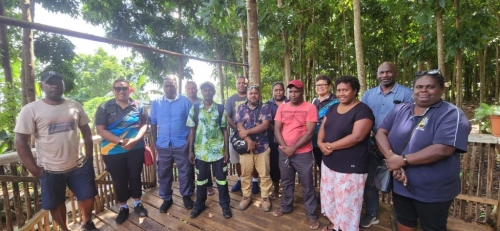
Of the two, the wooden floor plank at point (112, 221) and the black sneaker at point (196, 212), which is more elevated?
the black sneaker at point (196, 212)

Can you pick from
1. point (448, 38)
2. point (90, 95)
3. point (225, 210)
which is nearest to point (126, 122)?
point (225, 210)

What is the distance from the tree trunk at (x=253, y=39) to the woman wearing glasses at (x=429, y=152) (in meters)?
2.21

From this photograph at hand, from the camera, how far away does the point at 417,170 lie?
1.72 metres

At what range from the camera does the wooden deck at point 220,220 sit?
264 cm

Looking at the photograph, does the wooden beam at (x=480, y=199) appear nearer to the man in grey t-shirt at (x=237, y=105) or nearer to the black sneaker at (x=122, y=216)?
the man in grey t-shirt at (x=237, y=105)

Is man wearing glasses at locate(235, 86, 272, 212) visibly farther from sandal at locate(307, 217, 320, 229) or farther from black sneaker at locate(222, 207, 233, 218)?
sandal at locate(307, 217, 320, 229)

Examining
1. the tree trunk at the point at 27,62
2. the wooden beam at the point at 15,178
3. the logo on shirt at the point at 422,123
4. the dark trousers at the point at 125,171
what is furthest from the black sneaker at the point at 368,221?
the tree trunk at the point at 27,62

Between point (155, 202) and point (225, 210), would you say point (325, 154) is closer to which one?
point (225, 210)

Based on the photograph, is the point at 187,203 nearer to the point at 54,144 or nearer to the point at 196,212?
the point at 196,212

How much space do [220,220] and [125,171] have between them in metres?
1.28

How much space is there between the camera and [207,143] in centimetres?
288

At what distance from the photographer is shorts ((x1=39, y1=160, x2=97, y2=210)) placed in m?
2.31

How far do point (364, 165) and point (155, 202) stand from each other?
273 centimetres

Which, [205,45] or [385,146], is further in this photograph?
[205,45]
